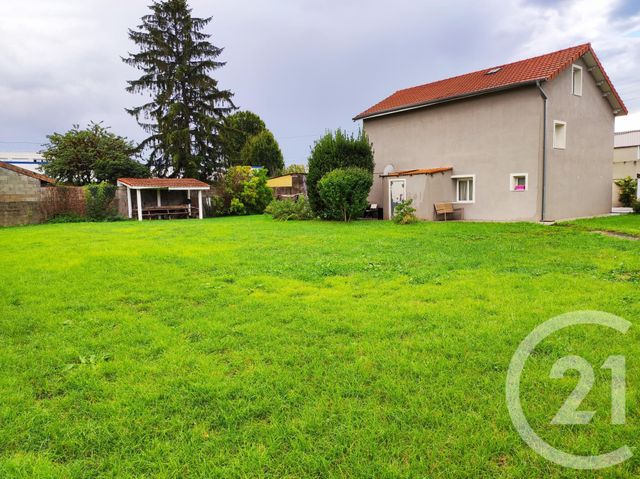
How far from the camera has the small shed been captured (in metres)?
24.6

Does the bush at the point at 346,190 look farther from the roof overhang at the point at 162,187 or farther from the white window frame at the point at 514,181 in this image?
the roof overhang at the point at 162,187

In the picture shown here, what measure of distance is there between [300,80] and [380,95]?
31.8 ft

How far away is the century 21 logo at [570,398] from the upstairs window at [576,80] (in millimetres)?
18462

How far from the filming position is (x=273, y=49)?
24.4 meters

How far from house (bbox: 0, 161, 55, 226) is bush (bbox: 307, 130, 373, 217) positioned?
15108 mm

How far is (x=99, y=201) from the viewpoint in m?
23.5

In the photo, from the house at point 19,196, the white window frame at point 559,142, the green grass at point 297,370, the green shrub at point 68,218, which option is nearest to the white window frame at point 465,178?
the white window frame at point 559,142

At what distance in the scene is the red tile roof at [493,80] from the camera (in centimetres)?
1711

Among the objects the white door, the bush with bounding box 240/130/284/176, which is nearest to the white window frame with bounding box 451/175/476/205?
the white door

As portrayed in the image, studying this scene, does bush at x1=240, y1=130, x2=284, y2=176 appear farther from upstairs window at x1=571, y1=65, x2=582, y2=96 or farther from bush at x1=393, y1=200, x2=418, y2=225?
upstairs window at x1=571, y1=65, x2=582, y2=96

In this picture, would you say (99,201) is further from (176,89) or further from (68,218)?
(176,89)

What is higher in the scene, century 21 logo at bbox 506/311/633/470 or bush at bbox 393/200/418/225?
bush at bbox 393/200/418/225

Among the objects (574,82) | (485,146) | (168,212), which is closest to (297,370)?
(485,146)

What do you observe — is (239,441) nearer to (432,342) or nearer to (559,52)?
(432,342)
